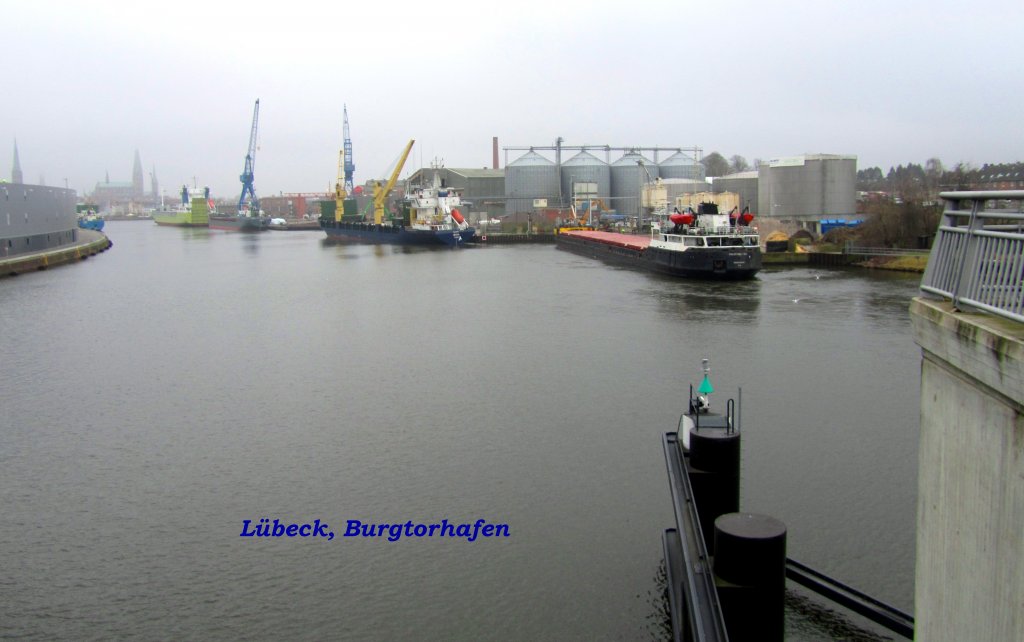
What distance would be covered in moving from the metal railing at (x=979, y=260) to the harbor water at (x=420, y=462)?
9.23ft

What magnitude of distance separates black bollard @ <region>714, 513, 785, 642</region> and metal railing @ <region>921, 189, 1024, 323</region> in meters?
1.67

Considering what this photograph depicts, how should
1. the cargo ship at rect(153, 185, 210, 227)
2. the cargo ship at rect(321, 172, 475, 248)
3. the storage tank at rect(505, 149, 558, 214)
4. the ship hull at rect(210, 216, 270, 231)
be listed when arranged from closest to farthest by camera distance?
the cargo ship at rect(321, 172, 475, 248), the storage tank at rect(505, 149, 558, 214), the ship hull at rect(210, 216, 270, 231), the cargo ship at rect(153, 185, 210, 227)

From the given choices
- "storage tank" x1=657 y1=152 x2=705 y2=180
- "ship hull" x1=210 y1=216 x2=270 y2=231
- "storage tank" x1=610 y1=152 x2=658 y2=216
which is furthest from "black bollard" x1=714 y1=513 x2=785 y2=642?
"ship hull" x1=210 y1=216 x2=270 y2=231

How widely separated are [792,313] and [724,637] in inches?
495

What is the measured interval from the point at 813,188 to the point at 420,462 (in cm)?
3102

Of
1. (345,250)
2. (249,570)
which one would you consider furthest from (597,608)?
(345,250)

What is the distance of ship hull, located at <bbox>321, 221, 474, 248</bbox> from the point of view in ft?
125

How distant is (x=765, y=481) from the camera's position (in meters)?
6.53

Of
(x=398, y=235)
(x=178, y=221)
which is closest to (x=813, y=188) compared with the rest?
(x=398, y=235)

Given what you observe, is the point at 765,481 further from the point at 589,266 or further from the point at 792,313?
the point at 589,266

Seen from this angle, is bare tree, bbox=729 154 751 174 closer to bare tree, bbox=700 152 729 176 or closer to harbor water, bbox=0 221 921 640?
bare tree, bbox=700 152 729 176

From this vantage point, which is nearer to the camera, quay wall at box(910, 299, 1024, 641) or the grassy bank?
quay wall at box(910, 299, 1024, 641)

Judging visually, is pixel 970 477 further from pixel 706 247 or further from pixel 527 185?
pixel 527 185

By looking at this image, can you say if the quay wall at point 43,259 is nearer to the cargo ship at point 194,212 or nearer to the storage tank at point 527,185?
the storage tank at point 527,185
